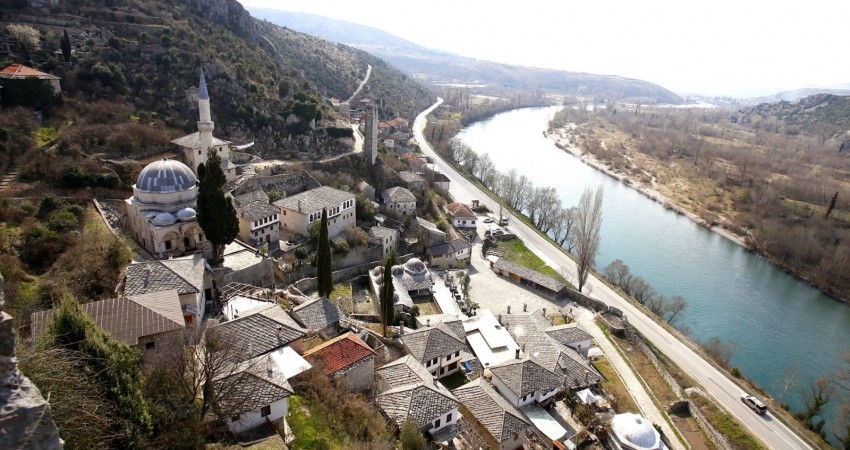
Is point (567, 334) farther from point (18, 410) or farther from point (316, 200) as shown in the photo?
point (18, 410)

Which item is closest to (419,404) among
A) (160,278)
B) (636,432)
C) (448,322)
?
(448,322)

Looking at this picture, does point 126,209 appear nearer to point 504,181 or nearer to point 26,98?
point 26,98

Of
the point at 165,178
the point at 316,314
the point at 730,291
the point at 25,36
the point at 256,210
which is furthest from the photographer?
the point at 730,291

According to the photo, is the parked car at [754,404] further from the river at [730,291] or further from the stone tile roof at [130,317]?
the stone tile roof at [130,317]

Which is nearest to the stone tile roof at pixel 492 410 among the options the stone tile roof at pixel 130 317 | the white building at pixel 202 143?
the stone tile roof at pixel 130 317

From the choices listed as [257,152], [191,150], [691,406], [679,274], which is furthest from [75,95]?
[679,274]
